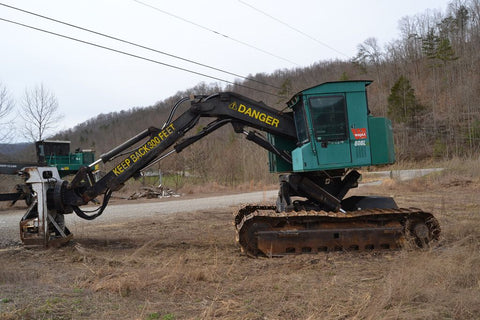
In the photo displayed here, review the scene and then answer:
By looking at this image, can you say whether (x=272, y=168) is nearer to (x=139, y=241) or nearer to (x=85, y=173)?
(x=139, y=241)

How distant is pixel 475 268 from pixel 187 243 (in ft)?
18.6

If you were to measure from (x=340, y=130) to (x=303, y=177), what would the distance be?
4.03ft

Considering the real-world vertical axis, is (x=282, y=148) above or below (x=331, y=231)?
above

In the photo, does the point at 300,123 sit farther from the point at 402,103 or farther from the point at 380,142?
the point at 402,103

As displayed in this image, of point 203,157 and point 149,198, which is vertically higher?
point 203,157

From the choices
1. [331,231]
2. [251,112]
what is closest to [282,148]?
[251,112]

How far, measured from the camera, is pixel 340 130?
7.77 meters

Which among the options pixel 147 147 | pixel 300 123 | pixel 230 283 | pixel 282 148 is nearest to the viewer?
pixel 230 283

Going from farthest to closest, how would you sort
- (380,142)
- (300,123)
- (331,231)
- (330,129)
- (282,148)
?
(282,148) → (300,123) → (380,142) → (330,129) → (331,231)

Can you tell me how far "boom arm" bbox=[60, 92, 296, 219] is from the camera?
839 cm

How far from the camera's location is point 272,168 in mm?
9453

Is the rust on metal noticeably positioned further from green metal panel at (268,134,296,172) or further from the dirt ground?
green metal panel at (268,134,296,172)

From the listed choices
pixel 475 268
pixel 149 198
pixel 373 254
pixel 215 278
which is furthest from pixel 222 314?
pixel 149 198

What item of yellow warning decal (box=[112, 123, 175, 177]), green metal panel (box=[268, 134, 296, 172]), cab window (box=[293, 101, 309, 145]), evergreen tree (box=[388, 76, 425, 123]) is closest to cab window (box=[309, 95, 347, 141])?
cab window (box=[293, 101, 309, 145])
